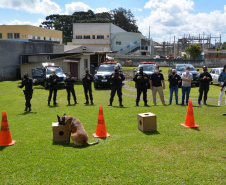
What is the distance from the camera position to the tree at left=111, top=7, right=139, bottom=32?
9655 cm

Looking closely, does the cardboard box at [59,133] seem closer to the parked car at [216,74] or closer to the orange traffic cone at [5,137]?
the orange traffic cone at [5,137]

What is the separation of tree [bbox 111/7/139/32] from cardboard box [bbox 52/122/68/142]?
306ft

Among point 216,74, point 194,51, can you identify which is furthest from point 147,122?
point 194,51

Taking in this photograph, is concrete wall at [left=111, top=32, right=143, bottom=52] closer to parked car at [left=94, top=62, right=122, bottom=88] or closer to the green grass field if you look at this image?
parked car at [left=94, top=62, right=122, bottom=88]

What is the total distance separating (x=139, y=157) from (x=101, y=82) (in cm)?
1657

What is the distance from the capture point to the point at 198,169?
5.10 metres

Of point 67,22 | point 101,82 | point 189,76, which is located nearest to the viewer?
point 189,76

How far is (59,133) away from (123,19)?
94388 millimetres

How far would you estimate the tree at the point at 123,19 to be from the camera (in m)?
96.6

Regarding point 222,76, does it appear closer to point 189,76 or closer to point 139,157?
point 189,76

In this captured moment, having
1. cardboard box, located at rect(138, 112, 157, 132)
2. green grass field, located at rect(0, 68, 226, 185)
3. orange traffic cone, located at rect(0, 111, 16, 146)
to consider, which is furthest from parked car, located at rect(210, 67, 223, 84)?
orange traffic cone, located at rect(0, 111, 16, 146)

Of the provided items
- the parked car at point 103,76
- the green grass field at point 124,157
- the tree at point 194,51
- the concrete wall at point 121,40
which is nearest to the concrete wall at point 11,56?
the parked car at point 103,76

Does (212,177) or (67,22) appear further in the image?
(67,22)

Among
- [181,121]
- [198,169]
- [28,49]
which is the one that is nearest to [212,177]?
[198,169]
